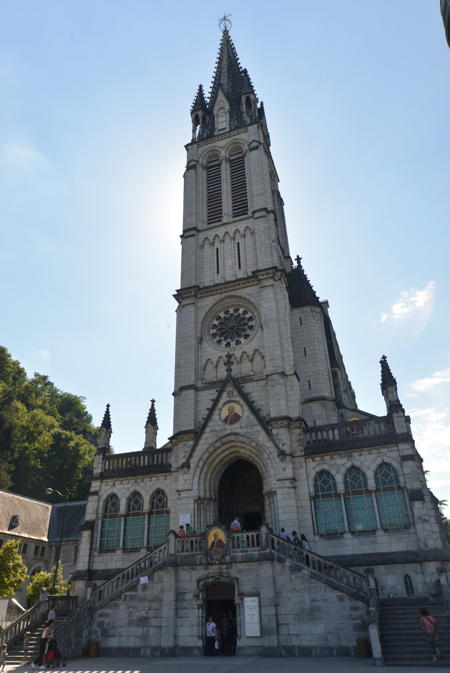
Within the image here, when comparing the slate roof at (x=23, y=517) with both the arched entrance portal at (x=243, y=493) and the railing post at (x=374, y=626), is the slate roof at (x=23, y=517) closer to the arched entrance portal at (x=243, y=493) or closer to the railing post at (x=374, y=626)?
the arched entrance portal at (x=243, y=493)

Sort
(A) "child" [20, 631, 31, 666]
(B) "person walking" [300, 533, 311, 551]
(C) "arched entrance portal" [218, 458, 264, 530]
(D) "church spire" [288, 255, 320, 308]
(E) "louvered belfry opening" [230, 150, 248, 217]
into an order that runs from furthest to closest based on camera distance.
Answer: (E) "louvered belfry opening" [230, 150, 248, 217]
(D) "church spire" [288, 255, 320, 308]
(C) "arched entrance portal" [218, 458, 264, 530]
(B) "person walking" [300, 533, 311, 551]
(A) "child" [20, 631, 31, 666]

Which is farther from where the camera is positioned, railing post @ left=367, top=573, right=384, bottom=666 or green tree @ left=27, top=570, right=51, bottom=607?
green tree @ left=27, top=570, right=51, bottom=607

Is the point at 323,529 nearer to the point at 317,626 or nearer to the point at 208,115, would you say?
the point at 317,626

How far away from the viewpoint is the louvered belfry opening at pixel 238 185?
37.9 m

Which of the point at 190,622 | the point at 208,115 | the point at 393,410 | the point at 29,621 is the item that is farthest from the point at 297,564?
the point at 208,115

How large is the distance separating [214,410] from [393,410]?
10305mm

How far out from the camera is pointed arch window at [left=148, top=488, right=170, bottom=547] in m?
27.4

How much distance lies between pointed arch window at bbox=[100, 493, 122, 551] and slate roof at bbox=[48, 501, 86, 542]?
774 inches

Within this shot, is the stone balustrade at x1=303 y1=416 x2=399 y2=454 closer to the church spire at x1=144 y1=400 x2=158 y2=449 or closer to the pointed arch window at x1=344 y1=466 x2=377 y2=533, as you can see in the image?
the pointed arch window at x1=344 y1=466 x2=377 y2=533

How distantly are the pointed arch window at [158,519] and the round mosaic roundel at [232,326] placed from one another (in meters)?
10.7

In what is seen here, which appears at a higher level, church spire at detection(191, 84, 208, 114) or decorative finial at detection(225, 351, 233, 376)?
church spire at detection(191, 84, 208, 114)

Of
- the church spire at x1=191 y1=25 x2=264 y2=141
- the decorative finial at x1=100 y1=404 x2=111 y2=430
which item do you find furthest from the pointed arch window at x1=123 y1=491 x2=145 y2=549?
the church spire at x1=191 y1=25 x2=264 y2=141

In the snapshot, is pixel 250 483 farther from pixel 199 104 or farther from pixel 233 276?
pixel 199 104

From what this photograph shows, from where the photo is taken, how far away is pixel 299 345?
34125mm
